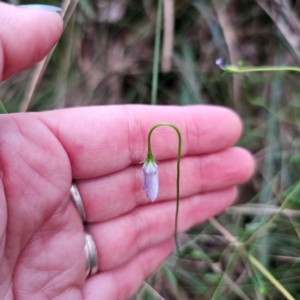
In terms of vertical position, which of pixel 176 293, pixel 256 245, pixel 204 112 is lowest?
pixel 176 293

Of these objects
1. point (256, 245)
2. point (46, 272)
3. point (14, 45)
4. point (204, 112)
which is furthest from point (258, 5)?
point (46, 272)

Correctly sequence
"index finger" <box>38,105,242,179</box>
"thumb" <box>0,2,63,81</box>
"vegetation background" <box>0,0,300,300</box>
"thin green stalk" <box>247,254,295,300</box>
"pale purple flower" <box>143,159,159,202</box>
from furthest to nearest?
"vegetation background" <box>0,0,300,300</box>
"thin green stalk" <box>247,254,295,300</box>
"index finger" <box>38,105,242,179</box>
"pale purple flower" <box>143,159,159,202</box>
"thumb" <box>0,2,63,81</box>

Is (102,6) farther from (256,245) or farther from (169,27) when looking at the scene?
(256,245)

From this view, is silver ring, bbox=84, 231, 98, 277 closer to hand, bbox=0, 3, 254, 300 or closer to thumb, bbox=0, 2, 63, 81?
hand, bbox=0, 3, 254, 300

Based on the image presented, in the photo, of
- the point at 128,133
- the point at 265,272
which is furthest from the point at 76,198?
the point at 265,272

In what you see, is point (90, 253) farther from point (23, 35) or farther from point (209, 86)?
point (209, 86)

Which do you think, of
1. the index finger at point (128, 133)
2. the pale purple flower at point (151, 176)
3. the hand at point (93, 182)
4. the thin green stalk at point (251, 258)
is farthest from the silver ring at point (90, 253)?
the thin green stalk at point (251, 258)

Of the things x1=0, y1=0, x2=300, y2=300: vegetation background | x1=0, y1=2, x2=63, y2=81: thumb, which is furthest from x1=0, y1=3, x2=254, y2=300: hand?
x1=0, y1=0, x2=300, y2=300: vegetation background
